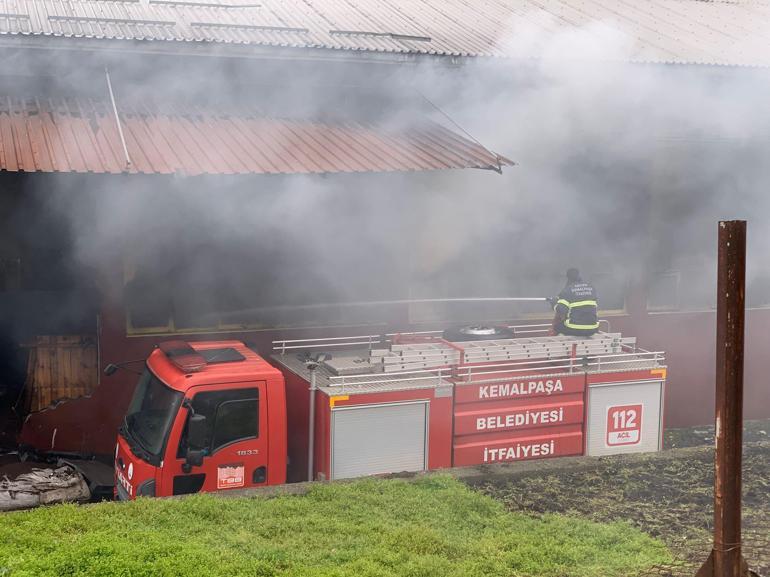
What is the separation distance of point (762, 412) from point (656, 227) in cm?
278

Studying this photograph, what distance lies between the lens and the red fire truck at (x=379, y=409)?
6113mm

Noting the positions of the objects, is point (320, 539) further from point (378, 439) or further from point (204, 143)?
point (204, 143)

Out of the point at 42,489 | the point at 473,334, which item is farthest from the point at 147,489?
the point at 473,334

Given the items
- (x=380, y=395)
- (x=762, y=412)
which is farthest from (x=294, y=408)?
(x=762, y=412)

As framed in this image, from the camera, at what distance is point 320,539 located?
5.18 metres

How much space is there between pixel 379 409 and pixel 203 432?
1.40m

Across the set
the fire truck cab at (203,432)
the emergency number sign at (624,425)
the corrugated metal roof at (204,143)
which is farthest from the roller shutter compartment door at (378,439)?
the corrugated metal roof at (204,143)

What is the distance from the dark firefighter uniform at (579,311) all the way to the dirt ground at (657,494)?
57.9 inches

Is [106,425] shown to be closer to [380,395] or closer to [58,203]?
[58,203]

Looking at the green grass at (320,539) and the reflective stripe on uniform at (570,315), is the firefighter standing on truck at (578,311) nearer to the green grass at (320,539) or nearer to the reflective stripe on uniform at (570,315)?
the reflective stripe on uniform at (570,315)

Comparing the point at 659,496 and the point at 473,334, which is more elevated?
the point at 473,334

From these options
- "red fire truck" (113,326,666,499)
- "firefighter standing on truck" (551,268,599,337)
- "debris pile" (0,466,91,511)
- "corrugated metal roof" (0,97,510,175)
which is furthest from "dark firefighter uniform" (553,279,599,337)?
"debris pile" (0,466,91,511)

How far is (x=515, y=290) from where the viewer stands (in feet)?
33.1

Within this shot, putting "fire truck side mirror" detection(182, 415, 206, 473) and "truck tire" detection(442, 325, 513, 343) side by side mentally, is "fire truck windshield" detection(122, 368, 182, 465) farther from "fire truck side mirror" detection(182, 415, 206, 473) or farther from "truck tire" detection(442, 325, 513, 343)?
"truck tire" detection(442, 325, 513, 343)
